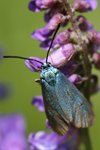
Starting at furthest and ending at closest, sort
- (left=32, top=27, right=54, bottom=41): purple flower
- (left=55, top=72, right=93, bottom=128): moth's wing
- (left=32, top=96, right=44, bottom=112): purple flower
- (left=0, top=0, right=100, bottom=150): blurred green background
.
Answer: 1. (left=0, top=0, right=100, bottom=150): blurred green background
2. (left=32, top=96, right=44, bottom=112): purple flower
3. (left=32, top=27, right=54, bottom=41): purple flower
4. (left=55, top=72, right=93, bottom=128): moth's wing

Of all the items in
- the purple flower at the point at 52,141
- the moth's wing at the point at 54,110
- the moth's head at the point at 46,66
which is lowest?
the moth's wing at the point at 54,110

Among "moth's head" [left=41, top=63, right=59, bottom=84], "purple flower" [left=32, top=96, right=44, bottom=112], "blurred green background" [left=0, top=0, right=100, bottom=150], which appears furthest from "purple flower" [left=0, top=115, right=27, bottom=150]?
"blurred green background" [left=0, top=0, right=100, bottom=150]

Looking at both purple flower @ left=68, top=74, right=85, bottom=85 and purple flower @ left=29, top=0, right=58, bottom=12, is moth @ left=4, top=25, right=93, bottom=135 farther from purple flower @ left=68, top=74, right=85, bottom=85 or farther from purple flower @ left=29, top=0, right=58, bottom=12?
purple flower @ left=29, top=0, right=58, bottom=12

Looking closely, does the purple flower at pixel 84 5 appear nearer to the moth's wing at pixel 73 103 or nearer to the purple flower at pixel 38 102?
the moth's wing at pixel 73 103

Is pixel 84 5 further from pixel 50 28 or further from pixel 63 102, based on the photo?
pixel 63 102

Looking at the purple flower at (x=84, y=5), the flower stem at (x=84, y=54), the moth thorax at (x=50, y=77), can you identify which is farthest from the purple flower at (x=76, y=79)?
the purple flower at (x=84, y=5)

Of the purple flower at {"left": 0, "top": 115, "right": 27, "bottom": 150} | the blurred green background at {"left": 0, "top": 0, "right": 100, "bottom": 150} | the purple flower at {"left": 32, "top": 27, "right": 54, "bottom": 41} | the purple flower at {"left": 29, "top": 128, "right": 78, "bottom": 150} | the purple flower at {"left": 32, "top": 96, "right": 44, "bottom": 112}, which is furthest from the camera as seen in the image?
the blurred green background at {"left": 0, "top": 0, "right": 100, "bottom": 150}
